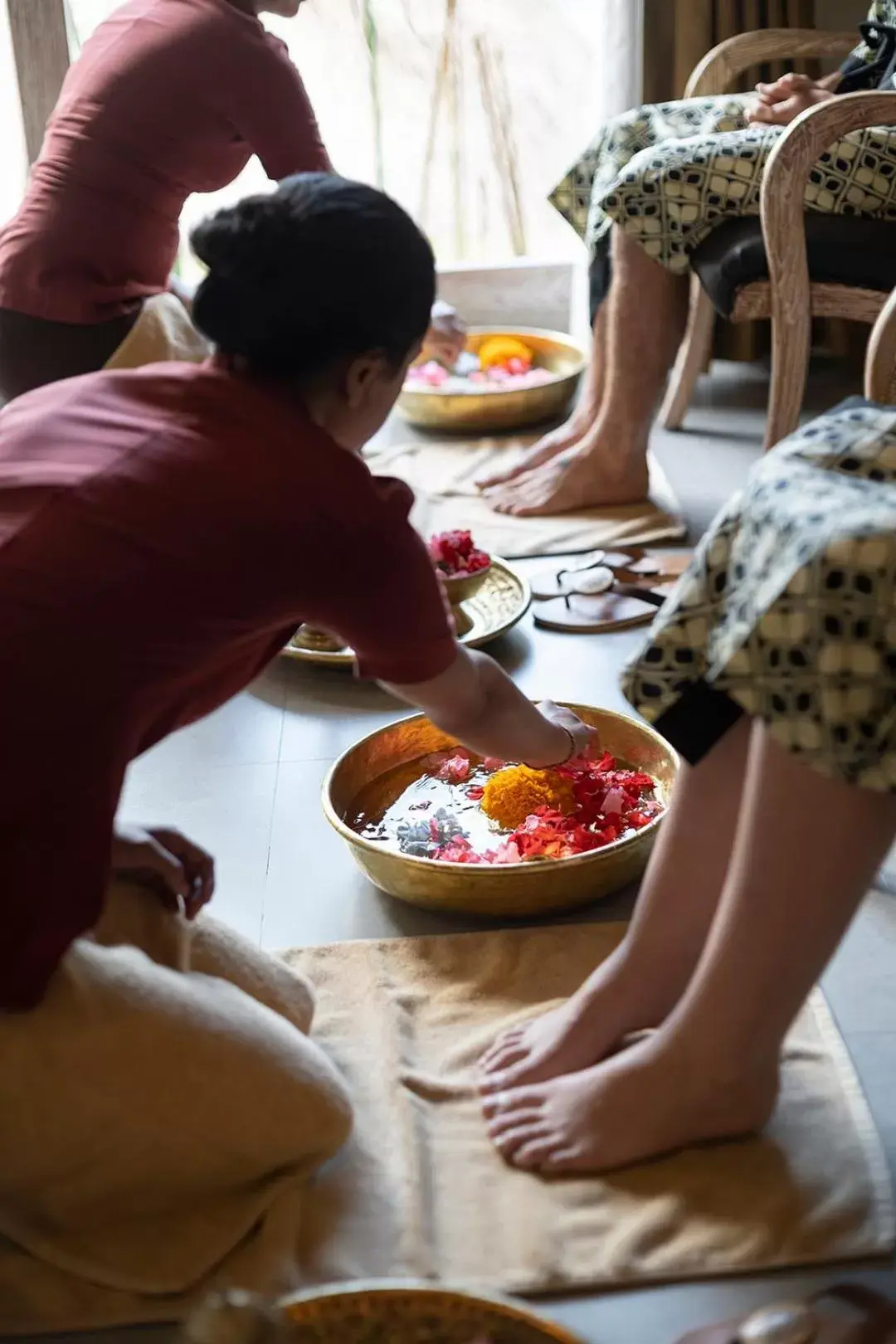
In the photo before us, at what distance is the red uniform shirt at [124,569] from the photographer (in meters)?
1.10

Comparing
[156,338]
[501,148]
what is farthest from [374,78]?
[156,338]

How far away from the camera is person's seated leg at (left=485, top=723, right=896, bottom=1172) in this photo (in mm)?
1118

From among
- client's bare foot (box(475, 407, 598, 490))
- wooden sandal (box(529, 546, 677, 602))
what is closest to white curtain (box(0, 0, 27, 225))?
Answer: client's bare foot (box(475, 407, 598, 490))

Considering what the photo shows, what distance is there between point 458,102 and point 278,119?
6.61 ft

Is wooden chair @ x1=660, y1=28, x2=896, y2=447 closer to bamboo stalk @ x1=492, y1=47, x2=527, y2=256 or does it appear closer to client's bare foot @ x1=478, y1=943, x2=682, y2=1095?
client's bare foot @ x1=478, y1=943, x2=682, y2=1095

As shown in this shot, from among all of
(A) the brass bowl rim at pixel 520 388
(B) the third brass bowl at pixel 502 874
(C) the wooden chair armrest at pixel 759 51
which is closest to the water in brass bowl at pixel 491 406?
Answer: (A) the brass bowl rim at pixel 520 388

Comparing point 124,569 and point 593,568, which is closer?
point 124,569

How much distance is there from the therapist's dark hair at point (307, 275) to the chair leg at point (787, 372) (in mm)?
1477

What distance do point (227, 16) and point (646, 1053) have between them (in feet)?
5.42

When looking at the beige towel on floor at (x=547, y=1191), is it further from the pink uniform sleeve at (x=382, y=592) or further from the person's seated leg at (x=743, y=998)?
the pink uniform sleeve at (x=382, y=592)

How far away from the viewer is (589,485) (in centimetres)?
289

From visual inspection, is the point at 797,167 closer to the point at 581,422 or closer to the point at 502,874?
the point at 581,422

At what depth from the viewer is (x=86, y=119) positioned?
2240 millimetres

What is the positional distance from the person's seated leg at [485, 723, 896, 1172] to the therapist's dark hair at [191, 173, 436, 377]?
18.3 inches
